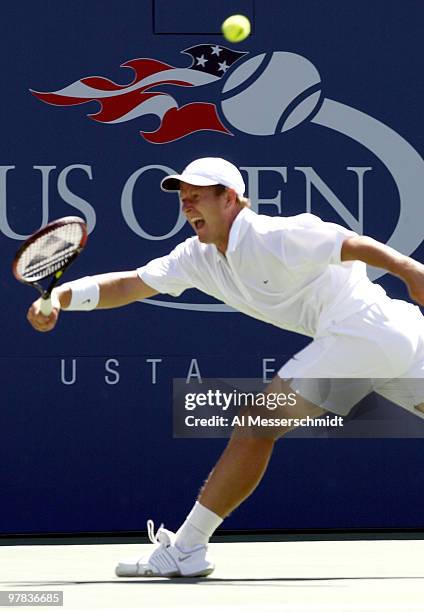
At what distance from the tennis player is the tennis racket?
0.36 feet

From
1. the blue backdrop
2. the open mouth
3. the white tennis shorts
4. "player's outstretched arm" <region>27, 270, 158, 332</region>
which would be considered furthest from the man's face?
the blue backdrop

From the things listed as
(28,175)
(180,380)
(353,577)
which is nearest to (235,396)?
(180,380)

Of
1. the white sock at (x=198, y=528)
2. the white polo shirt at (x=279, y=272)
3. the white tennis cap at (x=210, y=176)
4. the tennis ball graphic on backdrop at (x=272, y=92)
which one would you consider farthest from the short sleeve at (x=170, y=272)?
the tennis ball graphic on backdrop at (x=272, y=92)

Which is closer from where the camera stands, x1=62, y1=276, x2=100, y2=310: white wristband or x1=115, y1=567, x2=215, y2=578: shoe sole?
x1=115, y1=567, x2=215, y2=578: shoe sole

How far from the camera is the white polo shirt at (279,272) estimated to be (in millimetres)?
5695

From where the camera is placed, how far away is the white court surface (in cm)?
509

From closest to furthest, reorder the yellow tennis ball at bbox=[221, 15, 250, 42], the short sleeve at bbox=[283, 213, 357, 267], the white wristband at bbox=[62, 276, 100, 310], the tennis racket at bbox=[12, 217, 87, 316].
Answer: the short sleeve at bbox=[283, 213, 357, 267]
the tennis racket at bbox=[12, 217, 87, 316]
the white wristband at bbox=[62, 276, 100, 310]
the yellow tennis ball at bbox=[221, 15, 250, 42]

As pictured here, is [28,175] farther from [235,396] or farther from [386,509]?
[386,509]

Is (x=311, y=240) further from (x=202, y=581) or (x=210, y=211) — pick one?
(x=202, y=581)

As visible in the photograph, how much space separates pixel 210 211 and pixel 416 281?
2.68ft

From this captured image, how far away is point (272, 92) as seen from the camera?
7.60m

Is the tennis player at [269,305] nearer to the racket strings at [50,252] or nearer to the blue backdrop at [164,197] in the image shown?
the racket strings at [50,252]

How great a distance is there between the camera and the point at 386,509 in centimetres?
762

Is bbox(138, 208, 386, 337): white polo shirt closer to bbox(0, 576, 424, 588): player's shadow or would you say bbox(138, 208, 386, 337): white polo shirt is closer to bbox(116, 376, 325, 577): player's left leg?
bbox(116, 376, 325, 577): player's left leg
